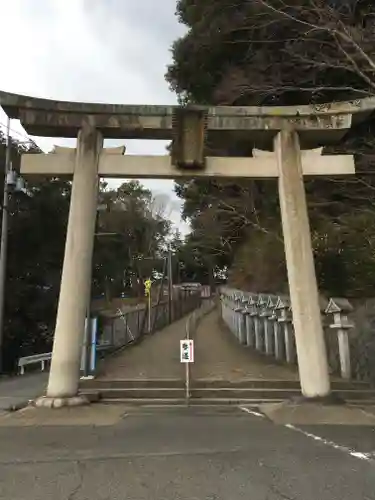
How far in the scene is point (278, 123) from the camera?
1181 cm

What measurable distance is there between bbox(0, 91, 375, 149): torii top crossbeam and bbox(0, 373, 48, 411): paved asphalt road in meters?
5.96

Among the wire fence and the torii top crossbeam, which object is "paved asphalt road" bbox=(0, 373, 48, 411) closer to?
the wire fence

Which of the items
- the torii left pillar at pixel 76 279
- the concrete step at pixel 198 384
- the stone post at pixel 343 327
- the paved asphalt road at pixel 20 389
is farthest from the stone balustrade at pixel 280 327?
the paved asphalt road at pixel 20 389

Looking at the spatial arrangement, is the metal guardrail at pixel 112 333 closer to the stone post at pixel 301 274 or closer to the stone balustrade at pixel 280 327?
the stone balustrade at pixel 280 327

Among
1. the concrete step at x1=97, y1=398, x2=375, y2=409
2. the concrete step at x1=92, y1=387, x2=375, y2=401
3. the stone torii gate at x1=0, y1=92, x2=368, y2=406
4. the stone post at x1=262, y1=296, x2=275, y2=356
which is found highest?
the stone torii gate at x1=0, y1=92, x2=368, y2=406

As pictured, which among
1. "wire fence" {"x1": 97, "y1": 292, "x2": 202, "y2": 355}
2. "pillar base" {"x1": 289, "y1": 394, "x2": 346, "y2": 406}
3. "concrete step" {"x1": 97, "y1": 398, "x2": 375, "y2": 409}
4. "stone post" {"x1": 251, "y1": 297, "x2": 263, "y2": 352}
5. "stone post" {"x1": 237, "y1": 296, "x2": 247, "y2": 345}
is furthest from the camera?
"stone post" {"x1": 237, "y1": 296, "x2": 247, "y2": 345}

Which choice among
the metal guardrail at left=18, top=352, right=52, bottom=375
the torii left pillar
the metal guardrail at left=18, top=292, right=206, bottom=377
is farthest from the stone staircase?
the metal guardrail at left=18, top=352, right=52, bottom=375

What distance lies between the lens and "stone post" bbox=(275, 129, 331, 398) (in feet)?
34.9

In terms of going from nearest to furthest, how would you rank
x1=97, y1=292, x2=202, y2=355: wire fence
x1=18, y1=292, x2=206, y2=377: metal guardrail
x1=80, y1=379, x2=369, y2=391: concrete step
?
x1=80, y1=379, x2=369, y2=391: concrete step
x1=18, y1=292, x2=206, y2=377: metal guardrail
x1=97, y1=292, x2=202, y2=355: wire fence

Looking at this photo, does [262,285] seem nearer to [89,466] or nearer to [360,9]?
[360,9]

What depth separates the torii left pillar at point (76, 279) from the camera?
10711mm

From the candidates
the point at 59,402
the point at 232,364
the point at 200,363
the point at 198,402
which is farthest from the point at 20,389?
the point at 232,364

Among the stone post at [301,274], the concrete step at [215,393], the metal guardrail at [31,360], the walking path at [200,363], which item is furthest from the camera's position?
the metal guardrail at [31,360]

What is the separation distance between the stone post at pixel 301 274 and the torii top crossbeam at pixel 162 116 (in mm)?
469
